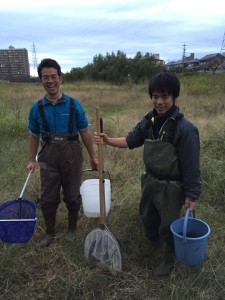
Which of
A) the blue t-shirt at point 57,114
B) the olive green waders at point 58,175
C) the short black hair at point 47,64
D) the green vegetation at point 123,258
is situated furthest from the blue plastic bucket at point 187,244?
the short black hair at point 47,64

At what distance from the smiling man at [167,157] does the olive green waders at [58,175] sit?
1.14 feet

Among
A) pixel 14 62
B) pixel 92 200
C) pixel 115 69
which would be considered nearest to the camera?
pixel 92 200

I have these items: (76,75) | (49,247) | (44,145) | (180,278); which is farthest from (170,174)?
(76,75)

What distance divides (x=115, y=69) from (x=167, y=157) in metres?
29.4

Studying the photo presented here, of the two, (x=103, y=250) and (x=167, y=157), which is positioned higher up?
(x=167, y=157)

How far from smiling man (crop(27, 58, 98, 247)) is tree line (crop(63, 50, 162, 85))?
2791 cm

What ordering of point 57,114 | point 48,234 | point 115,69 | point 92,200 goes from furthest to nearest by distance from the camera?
point 115,69 < point 92,200 < point 48,234 < point 57,114

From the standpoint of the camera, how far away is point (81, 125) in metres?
2.47

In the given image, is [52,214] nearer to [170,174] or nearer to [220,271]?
[170,174]

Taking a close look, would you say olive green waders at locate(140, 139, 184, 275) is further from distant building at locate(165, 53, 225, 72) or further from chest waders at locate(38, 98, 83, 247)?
distant building at locate(165, 53, 225, 72)

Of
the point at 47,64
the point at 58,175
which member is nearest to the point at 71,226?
the point at 58,175

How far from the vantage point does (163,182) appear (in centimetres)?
205

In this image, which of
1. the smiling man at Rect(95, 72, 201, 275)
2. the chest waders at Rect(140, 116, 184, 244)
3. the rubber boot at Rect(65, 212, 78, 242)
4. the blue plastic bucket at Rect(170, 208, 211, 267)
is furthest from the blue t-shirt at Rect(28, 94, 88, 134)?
the blue plastic bucket at Rect(170, 208, 211, 267)

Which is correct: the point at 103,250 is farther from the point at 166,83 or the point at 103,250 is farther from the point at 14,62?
the point at 14,62
